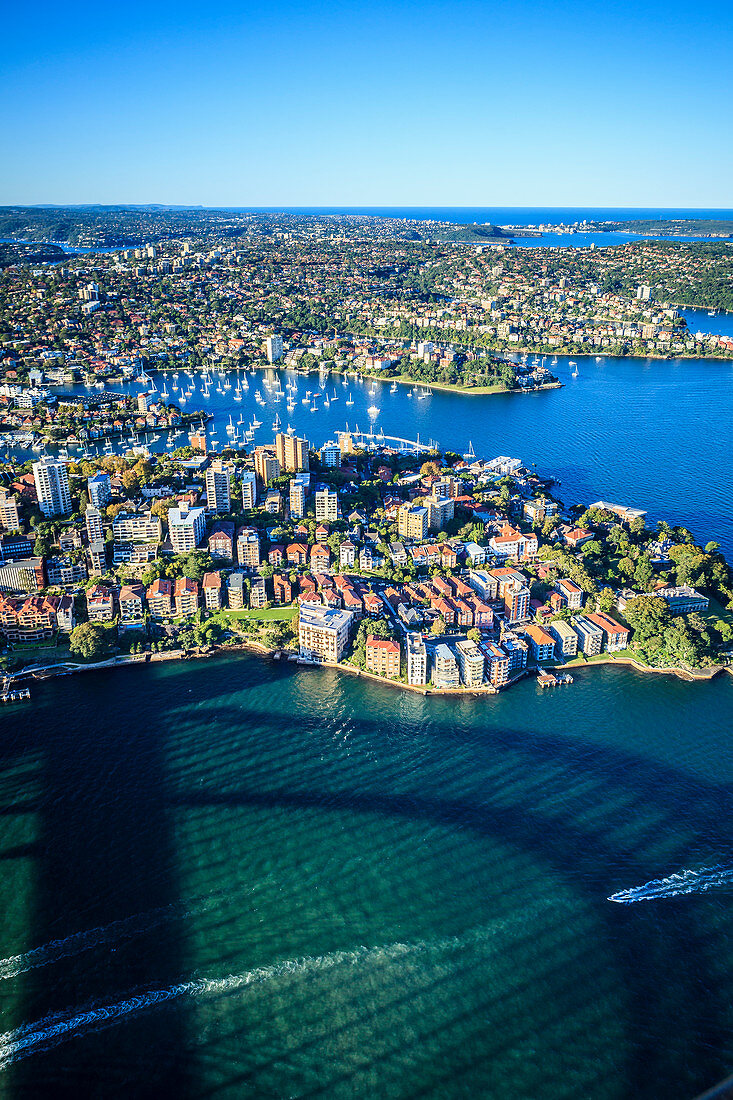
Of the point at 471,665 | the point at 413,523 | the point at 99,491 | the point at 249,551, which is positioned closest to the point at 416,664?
the point at 471,665

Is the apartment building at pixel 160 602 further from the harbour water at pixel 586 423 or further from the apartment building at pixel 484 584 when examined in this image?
the harbour water at pixel 586 423

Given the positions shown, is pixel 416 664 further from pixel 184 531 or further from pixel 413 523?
pixel 184 531

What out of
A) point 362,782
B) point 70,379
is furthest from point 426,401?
point 362,782

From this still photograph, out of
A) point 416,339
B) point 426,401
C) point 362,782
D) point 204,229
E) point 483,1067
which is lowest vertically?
point 483,1067

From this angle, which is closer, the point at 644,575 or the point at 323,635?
the point at 323,635

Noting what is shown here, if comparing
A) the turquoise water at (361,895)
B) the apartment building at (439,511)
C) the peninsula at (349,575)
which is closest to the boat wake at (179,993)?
the turquoise water at (361,895)

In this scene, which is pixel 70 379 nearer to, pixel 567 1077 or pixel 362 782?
pixel 362 782
